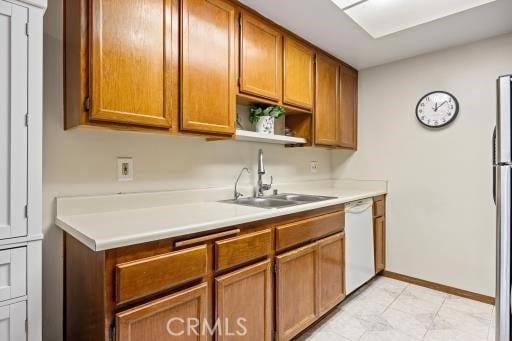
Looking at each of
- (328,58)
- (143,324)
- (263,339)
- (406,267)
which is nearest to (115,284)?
(143,324)

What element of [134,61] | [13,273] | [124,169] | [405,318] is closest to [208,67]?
[134,61]

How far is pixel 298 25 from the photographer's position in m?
2.07

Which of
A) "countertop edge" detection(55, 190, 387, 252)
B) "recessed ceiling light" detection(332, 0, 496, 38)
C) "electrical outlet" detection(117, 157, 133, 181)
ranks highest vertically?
"recessed ceiling light" detection(332, 0, 496, 38)

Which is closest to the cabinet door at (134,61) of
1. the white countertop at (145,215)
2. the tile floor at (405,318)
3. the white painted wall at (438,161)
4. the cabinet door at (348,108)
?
the white countertop at (145,215)

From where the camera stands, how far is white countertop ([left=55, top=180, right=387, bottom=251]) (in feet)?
3.45

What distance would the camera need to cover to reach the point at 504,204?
92 centimetres

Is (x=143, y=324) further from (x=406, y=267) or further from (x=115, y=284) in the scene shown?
(x=406, y=267)

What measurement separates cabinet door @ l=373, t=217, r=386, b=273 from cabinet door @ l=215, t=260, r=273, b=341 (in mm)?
1525

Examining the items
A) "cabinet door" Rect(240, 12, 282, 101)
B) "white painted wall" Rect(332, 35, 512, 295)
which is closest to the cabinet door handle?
"cabinet door" Rect(240, 12, 282, 101)

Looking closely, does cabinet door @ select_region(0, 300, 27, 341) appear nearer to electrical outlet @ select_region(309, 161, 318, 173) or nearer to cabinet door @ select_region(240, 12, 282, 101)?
cabinet door @ select_region(240, 12, 282, 101)

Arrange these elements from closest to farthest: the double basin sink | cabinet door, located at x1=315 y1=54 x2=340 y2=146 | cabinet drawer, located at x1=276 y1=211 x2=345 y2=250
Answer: cabinet drawer, located at x1=276 y1=211 x2=345 y2=250
the double basin sink
cabinet door, located at x1=315 y1=54 x2=340 y2=146

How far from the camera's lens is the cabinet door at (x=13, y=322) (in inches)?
39.5

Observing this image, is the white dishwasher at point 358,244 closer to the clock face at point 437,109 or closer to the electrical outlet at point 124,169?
the clock face at point 437,109

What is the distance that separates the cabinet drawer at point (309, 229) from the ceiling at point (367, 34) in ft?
4.45
